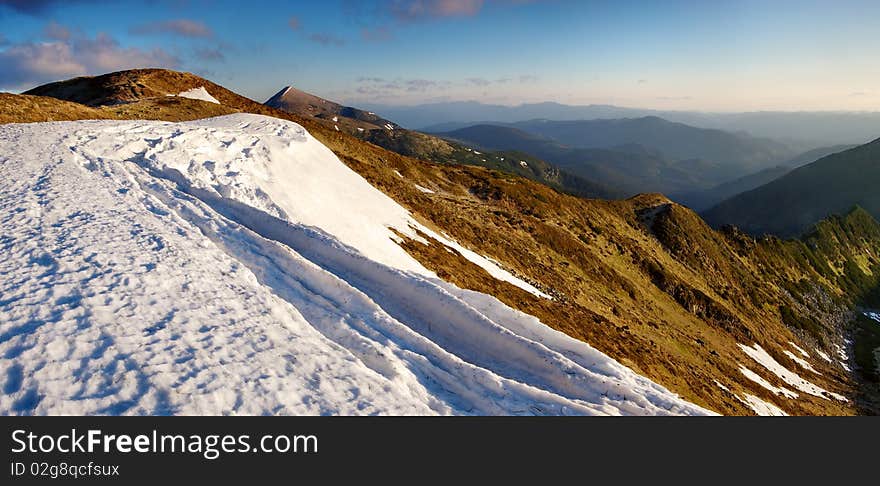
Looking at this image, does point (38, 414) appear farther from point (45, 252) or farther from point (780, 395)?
point (780, 395)

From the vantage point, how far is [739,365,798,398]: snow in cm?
4454

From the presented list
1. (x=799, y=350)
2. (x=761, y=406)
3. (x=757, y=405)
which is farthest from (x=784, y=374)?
(x=757, y=405)

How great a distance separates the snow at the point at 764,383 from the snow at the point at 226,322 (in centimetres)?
4150

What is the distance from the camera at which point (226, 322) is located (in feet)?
37.5

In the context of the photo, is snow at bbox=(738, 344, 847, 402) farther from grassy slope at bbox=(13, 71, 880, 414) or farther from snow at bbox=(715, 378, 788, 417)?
snow at bbox=(715, 378, 788, 417)

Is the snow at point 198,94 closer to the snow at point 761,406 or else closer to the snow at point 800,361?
the snow at point 761,406

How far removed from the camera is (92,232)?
14.8m

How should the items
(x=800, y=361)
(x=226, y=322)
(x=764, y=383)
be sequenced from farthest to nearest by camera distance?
(x=800, y=361) → (x=764, y=383) → (x=226, y=322)

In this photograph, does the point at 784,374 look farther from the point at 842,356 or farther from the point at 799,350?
the point at 842,356

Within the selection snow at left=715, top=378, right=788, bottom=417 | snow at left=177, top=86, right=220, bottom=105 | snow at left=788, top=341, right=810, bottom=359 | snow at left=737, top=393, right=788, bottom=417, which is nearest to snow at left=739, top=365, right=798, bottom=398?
snow at left=737, top=393, right=788, bottom=417

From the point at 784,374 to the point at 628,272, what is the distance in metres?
25.3

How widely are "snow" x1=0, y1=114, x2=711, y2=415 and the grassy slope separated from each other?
320 inches
